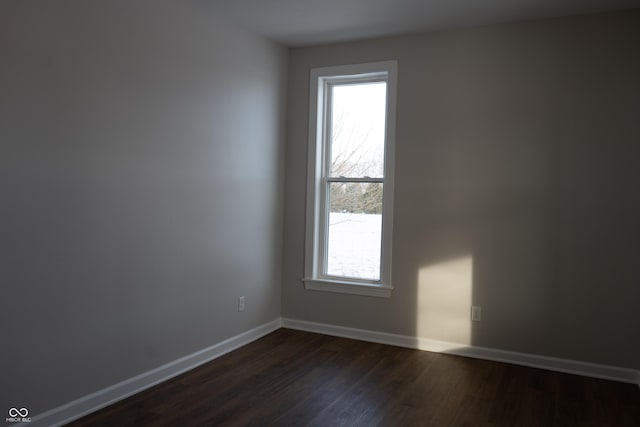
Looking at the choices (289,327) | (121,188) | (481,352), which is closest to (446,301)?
(481,352)

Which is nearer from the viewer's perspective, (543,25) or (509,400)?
(509,400)

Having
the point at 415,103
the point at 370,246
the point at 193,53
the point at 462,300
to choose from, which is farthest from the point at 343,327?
the point at 193,53

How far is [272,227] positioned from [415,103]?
1661mm

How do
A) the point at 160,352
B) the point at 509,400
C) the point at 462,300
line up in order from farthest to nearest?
the point at 462,300, the point at 160,352, the point at 509,400

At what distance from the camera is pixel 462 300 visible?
400 cm

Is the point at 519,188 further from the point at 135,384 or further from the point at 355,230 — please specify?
the point at 135,384

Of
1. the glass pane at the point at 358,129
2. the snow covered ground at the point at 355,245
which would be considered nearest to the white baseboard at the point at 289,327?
the snow covered ground at the point at 355,245

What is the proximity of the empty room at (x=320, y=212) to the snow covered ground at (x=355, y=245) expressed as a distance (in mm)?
18

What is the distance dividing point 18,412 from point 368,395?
1.92 m

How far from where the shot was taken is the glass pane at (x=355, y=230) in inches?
174

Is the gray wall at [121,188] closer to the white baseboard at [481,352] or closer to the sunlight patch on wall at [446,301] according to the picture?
the white baseboard at [481,352]

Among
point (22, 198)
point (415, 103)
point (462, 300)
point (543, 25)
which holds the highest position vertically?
point (543, 25)

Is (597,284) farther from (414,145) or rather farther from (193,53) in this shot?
(193,53)

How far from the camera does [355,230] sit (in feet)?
14.8
